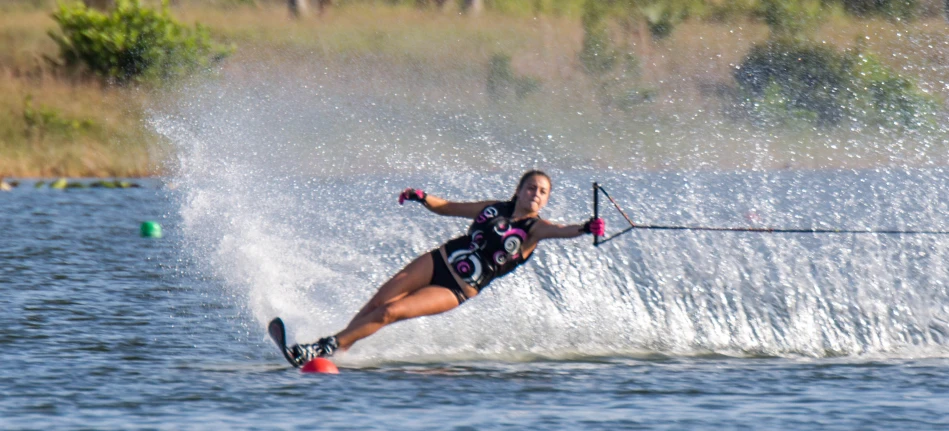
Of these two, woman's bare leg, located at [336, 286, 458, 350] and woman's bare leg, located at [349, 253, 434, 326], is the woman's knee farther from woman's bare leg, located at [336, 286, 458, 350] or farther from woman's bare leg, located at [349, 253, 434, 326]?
woman's bare leg, located at [349, 253, 434, 326]

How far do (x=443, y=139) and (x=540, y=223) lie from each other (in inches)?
431

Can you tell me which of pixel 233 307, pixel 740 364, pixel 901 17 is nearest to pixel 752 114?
pixel 901 17

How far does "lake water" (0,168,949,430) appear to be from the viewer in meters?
6.75

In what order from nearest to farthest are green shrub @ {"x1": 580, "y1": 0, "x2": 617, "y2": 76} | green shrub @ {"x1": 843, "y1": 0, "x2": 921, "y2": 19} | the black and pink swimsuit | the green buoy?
the black and pink swimsuit < the green buoy < green shrub @ {"x1": 843, "y1": 0, "x2": 921, "y2": 19} < green shrub @ {"x1": 580, "y1": 0, "x2": 617, "y2": 76}

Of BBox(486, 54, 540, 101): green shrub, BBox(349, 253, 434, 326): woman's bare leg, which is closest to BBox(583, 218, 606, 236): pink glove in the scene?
BBox(349, 253, 434, 326): woman's bare leg

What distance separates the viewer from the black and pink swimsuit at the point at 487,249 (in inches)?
315

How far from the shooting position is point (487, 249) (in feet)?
26.5

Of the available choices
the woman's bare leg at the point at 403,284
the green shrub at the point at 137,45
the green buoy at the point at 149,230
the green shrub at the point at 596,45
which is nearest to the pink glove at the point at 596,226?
the woman's bare leg at the point at 403,284

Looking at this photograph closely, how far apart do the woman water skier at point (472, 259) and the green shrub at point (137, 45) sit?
56.6 ft

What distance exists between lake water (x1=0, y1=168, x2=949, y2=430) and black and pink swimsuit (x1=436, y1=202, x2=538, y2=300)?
1.64ft

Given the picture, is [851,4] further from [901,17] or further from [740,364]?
[740,364]

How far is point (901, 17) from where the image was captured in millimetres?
18094

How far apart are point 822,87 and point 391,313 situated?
13.7 meters

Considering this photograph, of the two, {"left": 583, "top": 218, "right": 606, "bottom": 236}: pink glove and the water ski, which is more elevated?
{"left": 583, "top": 218, "right": 606, "bottom": 236}: pink glove
